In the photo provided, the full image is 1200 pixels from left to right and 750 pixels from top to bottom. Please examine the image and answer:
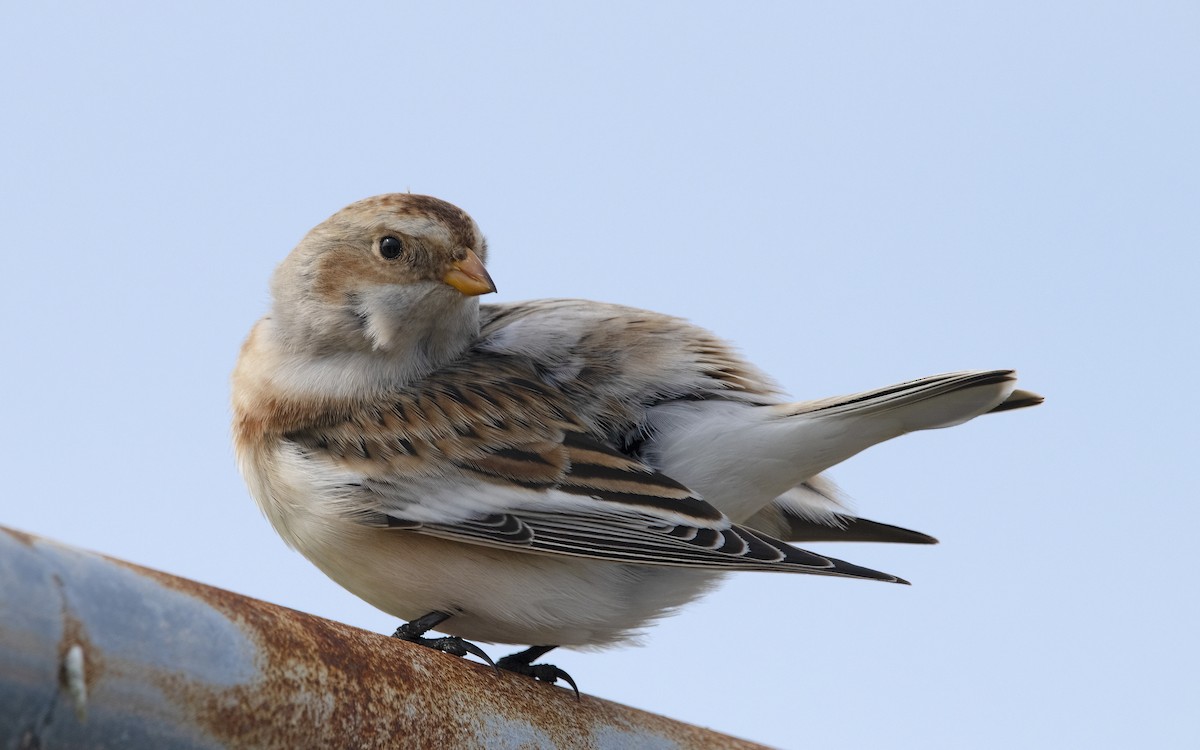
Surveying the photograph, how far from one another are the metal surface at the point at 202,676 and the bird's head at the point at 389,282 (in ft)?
3.74

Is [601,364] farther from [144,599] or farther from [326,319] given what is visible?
[144,599]

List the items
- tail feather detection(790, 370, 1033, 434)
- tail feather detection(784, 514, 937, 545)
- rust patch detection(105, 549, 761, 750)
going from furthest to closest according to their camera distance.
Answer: tail feather detection(784, 514, 937, 545) → tail feather detection(790, 370, 1033, 434) → rust patch detection(105, 549, 761, 750)

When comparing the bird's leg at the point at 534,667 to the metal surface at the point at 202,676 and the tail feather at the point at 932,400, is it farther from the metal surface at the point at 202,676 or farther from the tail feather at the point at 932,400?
the tail feather at the point at 932,400

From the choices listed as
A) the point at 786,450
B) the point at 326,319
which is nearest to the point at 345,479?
A: the point at 326,319

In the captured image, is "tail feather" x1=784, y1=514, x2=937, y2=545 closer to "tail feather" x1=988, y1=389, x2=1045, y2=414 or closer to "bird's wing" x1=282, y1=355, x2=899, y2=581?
"tail feather" x1=988, y1=389, x2=1045, y2=414

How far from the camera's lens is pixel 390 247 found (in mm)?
3018

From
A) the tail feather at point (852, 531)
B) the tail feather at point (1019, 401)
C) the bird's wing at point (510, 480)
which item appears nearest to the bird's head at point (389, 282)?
the bird's wing at point (510, 480)

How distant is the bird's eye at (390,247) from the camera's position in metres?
3.01

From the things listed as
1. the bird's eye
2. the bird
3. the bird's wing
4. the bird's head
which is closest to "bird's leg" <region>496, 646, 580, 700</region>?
the bird

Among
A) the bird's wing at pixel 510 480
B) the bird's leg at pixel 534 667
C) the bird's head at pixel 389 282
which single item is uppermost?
the bird's head at pixel 389 282

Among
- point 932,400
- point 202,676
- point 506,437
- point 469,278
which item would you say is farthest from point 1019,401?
point 202,676

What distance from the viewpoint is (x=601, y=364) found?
302 cm

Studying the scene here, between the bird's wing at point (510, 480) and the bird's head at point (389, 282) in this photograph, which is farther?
the bird's head at point (389, 282)

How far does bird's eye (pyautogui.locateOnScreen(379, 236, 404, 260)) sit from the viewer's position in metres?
3.01
